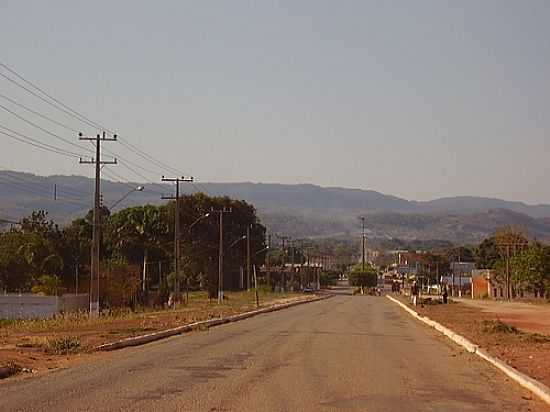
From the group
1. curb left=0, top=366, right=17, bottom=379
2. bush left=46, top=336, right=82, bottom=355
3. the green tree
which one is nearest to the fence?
bush left=46, top=336, right=82, bottom=355

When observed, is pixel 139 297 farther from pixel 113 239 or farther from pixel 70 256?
pixel 113 239

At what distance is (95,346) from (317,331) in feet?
38.6

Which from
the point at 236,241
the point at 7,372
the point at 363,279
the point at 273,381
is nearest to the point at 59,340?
the point at 7,372

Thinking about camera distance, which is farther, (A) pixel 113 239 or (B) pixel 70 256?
(A) pixel 113 239

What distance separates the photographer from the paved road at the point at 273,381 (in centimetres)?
1410

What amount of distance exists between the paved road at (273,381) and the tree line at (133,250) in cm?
3758

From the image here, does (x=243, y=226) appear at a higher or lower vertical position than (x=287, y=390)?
higher

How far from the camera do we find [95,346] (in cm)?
2492

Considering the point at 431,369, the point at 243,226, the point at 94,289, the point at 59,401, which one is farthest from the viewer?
the point at 243,226

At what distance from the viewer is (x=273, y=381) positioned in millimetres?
17031

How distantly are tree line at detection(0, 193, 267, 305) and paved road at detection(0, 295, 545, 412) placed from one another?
37.6 metres

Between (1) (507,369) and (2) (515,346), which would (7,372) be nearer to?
(1) (507,369)

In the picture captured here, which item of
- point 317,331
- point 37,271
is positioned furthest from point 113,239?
point 317,331

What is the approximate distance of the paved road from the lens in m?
14.1
